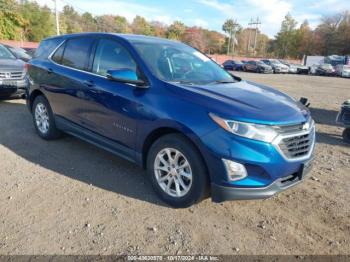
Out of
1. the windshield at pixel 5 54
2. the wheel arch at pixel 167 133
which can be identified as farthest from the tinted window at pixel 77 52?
the windshield at pixel 5 54

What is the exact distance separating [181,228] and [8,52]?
8.97 meters

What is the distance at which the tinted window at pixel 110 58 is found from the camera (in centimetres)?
392

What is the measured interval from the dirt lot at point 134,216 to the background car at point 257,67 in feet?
107

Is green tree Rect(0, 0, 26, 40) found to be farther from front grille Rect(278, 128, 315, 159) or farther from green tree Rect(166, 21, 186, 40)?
front grille Rect(278, 128, 315, 159)

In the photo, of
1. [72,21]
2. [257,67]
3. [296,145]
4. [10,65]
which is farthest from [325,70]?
[72,21]

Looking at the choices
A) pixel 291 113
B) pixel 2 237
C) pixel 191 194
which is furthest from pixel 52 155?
pixel 291 113

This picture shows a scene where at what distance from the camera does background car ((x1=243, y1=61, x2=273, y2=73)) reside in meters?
35.5

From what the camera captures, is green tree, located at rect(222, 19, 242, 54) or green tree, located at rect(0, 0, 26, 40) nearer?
green tree, located at rect(0, 0, 26, 40)

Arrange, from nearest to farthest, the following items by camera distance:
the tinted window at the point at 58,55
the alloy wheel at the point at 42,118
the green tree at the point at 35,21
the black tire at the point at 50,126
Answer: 1. the tinted window at the point at 58,55
2. the black tire at the point at 50,126
3. the alloy wheel at the point at 42,118
4. the green tree at the point at 35,21

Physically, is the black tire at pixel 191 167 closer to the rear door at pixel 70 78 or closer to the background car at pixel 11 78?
the rear door at pixel 70 78

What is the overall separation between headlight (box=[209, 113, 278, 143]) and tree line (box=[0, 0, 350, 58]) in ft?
151

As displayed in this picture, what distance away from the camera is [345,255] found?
2.85m

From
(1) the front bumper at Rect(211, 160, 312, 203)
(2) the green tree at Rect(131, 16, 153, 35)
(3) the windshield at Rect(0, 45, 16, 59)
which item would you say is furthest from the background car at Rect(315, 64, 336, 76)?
(2) the green tree at Rect(131, 16, 153, 35)

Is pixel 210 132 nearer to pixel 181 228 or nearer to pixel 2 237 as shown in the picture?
pixel 181 228
